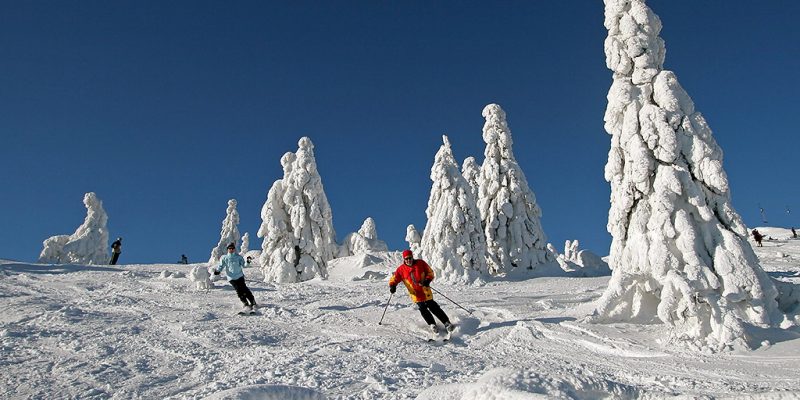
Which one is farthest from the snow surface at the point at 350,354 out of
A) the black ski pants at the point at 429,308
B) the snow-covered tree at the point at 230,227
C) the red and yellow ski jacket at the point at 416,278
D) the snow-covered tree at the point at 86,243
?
the snow-covered tree at the point at 230,227

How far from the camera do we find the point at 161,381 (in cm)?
614

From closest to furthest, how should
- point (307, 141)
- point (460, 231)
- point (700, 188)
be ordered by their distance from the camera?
point (700, 188), point (460, 231), point (307, 141)

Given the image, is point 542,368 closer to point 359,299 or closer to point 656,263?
point 656,263

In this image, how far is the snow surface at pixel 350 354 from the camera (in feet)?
17.8

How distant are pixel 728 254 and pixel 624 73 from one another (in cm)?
523

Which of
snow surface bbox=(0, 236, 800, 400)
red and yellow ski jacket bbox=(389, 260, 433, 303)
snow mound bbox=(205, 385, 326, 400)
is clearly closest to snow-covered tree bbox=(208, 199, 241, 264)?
snow surface bbox=(0, 236, 800, 400)

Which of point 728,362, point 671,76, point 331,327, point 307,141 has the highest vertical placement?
point 307,141

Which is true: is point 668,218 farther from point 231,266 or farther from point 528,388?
point 231,266

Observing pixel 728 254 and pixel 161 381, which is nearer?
pixel 161 381

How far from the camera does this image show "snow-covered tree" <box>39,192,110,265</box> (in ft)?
105

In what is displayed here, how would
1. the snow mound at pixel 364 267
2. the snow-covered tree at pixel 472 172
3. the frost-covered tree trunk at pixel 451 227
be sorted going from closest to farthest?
the frost-covered tree trunk at pixel 451 227
the snow mound at pixel 364 267
the snow-covered tree at pixel 472 172

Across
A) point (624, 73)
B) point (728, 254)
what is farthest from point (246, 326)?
point (624, 73)

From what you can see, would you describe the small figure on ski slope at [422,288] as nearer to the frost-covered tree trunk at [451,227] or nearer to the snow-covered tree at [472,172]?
the frost-covered tree trunk at [451,227]

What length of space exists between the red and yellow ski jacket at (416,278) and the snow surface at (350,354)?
2.46ft
